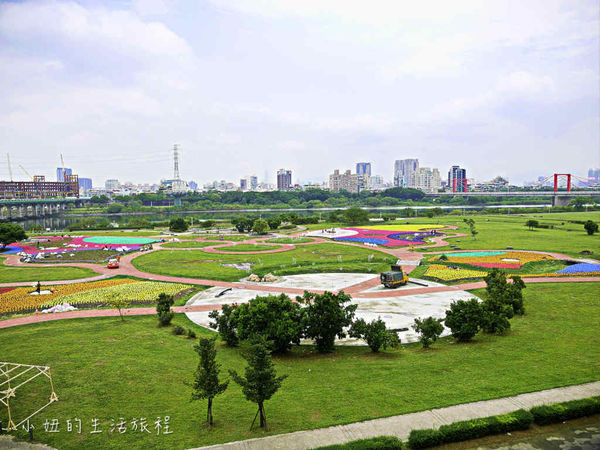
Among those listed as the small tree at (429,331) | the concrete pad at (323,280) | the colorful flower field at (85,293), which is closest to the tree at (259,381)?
the small tree at (429,331)

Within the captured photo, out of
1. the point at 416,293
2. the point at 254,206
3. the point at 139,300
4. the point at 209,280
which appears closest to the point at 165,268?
the point at 209,280

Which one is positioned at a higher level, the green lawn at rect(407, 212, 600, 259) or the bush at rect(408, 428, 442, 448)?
the green lawn at rect(407, 212, 600, 259)

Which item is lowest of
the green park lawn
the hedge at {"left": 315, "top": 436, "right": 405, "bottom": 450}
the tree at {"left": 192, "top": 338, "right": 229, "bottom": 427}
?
the green park lawn

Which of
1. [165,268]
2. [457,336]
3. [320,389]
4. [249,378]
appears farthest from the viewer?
[165,268]

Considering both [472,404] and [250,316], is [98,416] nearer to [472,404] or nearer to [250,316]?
[250,316]

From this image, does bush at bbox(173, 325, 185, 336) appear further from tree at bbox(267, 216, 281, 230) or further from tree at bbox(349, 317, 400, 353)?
tree at bbox(267, 216, 281, 230)

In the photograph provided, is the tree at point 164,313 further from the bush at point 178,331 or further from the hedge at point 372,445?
the hedge at point 372,445

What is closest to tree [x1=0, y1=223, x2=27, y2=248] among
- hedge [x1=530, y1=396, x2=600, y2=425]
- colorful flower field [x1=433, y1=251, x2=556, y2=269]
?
colorful flower field [x1=433, y1=251, x2=556, y2=269]
